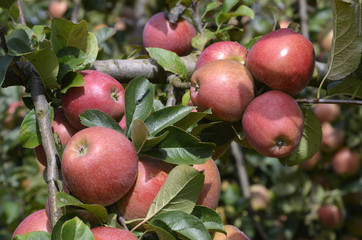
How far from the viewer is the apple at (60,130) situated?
2.94ft

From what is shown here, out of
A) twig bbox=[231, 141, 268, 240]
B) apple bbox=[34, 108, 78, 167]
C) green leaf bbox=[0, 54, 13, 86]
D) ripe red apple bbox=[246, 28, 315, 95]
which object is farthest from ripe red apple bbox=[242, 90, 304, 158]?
twig bbox=[231, 141, 268, 240]

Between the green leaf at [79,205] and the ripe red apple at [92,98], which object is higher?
the ripe red apple at [92,98]

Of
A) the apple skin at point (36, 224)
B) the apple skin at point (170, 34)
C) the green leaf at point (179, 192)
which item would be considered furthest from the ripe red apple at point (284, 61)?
the apple skin at point (36, 224)

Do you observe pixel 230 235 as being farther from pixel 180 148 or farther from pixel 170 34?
pixel 170 34

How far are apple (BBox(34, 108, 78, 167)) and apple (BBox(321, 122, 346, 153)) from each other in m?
1.87

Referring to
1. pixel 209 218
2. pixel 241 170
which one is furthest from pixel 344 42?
pixel 241 170

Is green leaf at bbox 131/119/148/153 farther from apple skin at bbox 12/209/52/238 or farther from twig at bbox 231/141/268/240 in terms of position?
twig at bbox 231/141/268/240

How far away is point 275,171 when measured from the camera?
2.67 m

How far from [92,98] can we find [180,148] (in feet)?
0.69

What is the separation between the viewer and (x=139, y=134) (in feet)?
2.56

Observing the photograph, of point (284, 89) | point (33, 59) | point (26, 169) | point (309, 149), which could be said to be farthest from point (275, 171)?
point (33, 59)

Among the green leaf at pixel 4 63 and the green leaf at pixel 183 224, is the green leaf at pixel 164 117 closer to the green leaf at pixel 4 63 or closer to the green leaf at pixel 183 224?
the green leaf at pixel 183 224

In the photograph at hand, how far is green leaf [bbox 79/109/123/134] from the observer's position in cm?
82

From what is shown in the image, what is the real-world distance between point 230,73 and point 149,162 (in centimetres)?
25
